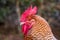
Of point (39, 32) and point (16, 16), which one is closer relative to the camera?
point (39, 32)

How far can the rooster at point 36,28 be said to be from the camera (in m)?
3.46

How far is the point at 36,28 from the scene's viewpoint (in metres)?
3.51

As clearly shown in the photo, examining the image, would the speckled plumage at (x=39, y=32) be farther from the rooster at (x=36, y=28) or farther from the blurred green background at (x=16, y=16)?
the blurred green background at (x=16, y=16)

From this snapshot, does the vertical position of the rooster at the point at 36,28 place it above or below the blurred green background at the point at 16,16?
above

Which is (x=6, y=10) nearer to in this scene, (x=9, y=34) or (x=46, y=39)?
(x=9, y=34)

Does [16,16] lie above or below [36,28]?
below

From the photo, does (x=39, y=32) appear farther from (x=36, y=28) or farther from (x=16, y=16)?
(x=16, y=16)

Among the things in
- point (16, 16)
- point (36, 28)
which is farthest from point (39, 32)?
point (16, 16)

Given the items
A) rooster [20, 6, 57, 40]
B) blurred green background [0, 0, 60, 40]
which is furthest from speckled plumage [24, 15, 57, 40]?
blurred green background [0, 0, 60, 40]

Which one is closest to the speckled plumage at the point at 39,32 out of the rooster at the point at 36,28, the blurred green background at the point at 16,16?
the rooster at the point at 36,28

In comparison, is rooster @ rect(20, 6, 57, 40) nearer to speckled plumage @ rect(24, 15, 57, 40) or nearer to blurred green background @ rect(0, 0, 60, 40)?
speckled plumage @ rect(24, 15, 57, 40)

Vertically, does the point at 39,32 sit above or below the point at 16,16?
above

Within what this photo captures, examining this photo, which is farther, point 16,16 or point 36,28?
point 16,16

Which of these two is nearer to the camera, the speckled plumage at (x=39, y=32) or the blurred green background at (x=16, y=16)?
the speckled plumage at (x=39, y=32)
